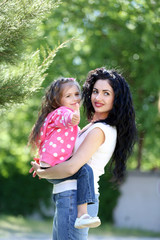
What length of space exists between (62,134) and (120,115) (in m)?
0.39

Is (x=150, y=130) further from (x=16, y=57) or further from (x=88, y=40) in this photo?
(x=16, y=57)

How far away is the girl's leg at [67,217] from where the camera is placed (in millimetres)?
2486

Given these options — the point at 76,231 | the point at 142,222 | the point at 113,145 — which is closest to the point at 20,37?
the point at 113,145

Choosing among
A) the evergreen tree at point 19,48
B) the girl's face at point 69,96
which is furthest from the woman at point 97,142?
the evergreen tree at point 19,48

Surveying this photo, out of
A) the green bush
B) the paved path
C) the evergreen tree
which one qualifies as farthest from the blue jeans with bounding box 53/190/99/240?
the green bush

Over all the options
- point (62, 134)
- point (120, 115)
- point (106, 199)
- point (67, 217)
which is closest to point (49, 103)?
point (62, 134)

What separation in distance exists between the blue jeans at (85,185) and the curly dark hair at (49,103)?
431mm

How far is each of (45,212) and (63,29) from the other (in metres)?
5.83

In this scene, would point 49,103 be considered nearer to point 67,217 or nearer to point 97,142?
point 97,142

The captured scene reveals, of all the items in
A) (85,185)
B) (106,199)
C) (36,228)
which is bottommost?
(85,185)

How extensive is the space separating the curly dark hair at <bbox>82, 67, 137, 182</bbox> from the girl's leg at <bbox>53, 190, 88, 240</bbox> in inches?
17.9

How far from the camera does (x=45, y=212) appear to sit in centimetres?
1370

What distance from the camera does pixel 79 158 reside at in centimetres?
247

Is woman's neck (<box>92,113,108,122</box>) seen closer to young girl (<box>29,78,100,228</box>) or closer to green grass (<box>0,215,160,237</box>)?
young girl (<box>29,78,100,228</box>)
